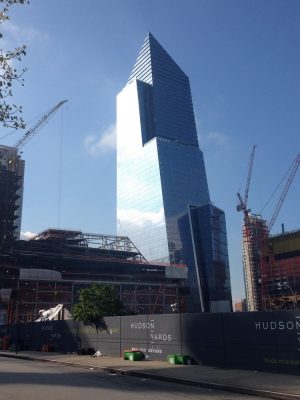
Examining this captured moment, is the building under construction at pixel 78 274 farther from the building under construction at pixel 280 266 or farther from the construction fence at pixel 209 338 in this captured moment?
the construction fence at pixel 209 338

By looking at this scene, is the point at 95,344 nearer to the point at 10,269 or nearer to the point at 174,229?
the point at 10,269

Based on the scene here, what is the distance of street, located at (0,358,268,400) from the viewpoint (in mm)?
13423

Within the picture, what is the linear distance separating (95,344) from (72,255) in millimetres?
114578

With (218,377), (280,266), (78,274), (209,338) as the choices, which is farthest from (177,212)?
(218,377)

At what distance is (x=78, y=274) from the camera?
458 feet

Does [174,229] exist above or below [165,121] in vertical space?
below

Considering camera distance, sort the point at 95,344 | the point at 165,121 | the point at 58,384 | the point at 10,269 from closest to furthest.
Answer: the point at 58,384 → the point at 95,344 → the point at 10,269 → the point at 165,121

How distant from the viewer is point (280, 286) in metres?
149

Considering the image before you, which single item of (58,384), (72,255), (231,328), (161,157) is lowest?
(58,384)

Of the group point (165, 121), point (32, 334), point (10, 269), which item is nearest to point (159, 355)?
point (32, 334)

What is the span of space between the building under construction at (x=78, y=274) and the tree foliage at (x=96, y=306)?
2933 inches

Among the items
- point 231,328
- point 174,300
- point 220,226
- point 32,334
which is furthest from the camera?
point 220,226

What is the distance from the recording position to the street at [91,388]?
13423 mm

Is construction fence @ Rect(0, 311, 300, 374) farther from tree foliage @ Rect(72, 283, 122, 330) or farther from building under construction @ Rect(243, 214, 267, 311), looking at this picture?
building under construction @ Rect(243, 214, 267, 311)
